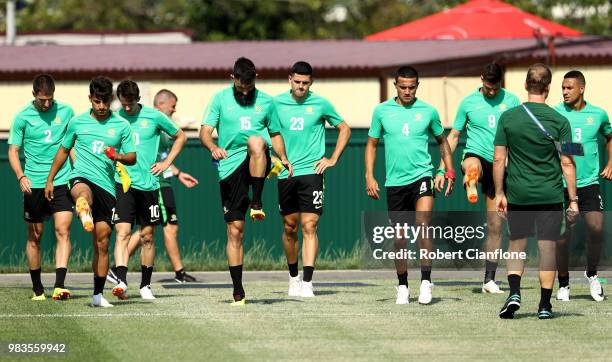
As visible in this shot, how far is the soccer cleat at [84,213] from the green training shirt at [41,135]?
1577mm

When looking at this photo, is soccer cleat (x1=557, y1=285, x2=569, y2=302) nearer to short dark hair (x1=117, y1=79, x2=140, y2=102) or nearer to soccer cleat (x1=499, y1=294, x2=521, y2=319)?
soccer cleat (x1=499, y1=294, x2=521, y2=319)

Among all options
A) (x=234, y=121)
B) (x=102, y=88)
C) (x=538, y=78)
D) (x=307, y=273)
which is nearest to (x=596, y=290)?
(x=307, y=273)

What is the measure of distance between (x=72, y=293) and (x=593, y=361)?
7.09 m

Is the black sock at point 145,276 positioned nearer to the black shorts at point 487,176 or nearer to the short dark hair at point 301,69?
the short dark hair at point 301,69

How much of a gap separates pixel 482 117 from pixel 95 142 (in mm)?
4075

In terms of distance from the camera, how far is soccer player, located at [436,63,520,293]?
15.6m


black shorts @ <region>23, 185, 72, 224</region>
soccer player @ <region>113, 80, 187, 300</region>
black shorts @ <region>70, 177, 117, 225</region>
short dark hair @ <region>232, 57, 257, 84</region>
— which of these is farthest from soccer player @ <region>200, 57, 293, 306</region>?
black shorts @ <region>23, 185, 72, 224</region>

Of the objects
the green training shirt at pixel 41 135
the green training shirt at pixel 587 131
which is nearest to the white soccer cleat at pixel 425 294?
the green training shirt at pixel 587 131

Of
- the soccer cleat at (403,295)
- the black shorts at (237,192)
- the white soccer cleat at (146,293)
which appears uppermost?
the black shorts at (237,192)

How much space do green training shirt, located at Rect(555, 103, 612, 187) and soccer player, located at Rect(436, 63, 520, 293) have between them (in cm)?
67

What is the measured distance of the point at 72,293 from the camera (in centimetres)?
1600

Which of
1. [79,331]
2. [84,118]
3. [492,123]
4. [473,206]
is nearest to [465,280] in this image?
[492,123]

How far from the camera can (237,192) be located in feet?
46.6

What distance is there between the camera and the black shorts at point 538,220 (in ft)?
41.5
